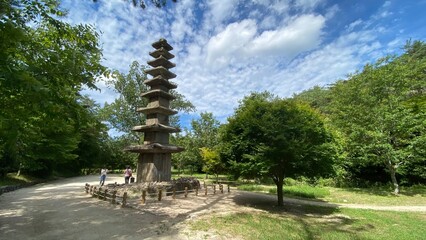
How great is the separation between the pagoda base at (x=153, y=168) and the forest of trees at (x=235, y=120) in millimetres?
4597

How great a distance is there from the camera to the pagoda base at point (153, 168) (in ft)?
62.8

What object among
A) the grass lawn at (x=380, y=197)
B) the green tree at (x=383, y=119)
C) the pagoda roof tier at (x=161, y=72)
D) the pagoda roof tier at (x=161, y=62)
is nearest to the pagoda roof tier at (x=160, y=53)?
the pagoda roof tier at (x=161, y=62)

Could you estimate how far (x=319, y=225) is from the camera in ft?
39.5

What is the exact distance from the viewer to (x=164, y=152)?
19.8 metres

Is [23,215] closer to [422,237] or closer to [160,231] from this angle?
[160,231]

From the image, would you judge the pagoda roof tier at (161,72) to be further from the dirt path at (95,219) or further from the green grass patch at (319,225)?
the green grass patch at (319,225)

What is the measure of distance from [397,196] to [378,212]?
27.5 feet

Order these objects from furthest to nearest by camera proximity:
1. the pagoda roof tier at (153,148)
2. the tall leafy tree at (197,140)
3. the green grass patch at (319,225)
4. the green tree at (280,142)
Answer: the tall leafy tree at (197,140) < the pagoda roof tier at (153,148) < the green tree at (280,142) < the green grass patch at (319,225)

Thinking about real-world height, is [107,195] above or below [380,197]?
above

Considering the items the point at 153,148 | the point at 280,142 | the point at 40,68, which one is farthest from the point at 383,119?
the point at 40,68

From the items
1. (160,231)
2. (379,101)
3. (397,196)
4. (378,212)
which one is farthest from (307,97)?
(160,231)

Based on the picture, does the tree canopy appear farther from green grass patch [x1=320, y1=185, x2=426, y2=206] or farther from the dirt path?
the dirt path

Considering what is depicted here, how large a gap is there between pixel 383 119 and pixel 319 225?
16.4 metres

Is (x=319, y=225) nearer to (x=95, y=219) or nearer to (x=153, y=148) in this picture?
(x=95, y=219)
